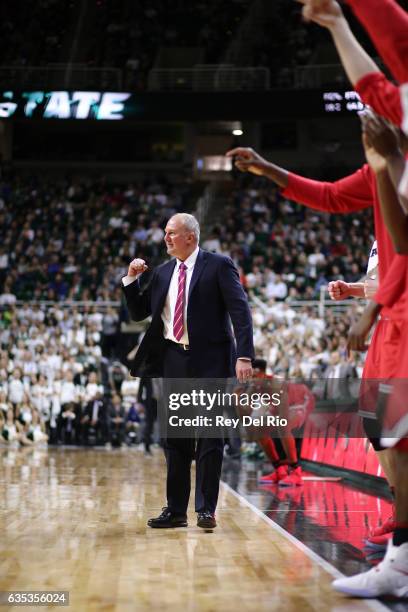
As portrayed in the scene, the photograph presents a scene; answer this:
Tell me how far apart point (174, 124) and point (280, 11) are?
529 cm

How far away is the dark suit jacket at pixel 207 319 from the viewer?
204 inches

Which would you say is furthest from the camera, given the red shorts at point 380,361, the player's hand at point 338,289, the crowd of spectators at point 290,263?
the crowd of spectators at point 290,263

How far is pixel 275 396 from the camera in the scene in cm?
938

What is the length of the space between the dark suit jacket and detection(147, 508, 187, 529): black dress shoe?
34.4 inches

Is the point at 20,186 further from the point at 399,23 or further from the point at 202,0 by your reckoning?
the point at 399,23

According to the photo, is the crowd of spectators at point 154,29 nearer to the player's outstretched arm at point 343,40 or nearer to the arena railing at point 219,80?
the arena railing at point 219,80

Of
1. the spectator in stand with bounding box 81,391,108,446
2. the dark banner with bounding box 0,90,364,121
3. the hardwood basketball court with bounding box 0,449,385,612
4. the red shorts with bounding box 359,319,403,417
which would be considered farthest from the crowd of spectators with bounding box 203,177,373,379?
the red shorts with bounding box 359,319,403,417

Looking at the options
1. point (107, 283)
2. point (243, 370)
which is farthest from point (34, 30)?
point (243, 370)

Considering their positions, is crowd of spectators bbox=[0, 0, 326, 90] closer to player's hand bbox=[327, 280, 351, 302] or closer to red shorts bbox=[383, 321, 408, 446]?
player's hand bbox=[327, 280, 351, 302]

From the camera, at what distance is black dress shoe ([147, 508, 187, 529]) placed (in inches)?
200

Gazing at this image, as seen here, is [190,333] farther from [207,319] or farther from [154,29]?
[154,29]

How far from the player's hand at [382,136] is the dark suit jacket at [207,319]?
221 centimetres

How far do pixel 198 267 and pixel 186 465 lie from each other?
4.15 ft

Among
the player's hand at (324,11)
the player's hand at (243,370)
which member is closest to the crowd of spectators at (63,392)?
the player's hand at (243,370)
